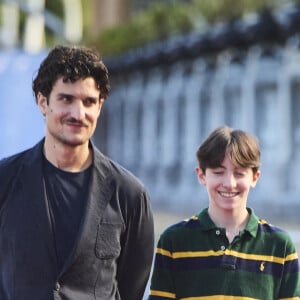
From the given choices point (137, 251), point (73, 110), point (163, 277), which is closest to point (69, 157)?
point (73, 110)

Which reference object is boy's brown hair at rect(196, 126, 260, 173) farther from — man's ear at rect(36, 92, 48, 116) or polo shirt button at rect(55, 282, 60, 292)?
polo shirt button at rect(55, 282, 60, 292)

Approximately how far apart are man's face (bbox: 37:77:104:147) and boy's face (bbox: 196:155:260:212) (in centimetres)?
50

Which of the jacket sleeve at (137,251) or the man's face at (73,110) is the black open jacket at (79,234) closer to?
the jacket sleeve at (137,251)

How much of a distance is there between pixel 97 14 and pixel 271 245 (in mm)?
61847

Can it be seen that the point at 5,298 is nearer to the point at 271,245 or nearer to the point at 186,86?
the point at 271,245

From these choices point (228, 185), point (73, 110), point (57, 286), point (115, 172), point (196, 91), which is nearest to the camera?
point (57, 286)

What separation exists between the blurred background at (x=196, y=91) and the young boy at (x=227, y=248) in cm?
1287

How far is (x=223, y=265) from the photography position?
Answer: 3.81 metres

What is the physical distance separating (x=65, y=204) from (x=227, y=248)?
62 cm

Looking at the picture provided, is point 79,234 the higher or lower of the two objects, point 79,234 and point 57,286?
the higher

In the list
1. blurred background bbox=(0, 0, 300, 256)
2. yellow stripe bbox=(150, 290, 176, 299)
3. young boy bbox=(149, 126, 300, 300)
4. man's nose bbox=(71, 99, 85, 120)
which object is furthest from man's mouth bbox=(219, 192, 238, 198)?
blurred background bbox=(0, 0, 300, 256)

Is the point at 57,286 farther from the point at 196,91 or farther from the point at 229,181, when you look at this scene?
the point at 196,91

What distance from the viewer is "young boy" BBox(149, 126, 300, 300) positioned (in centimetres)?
381

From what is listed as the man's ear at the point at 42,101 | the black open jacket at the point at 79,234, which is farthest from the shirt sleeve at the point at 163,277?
the man's ear at the point at 42,101
